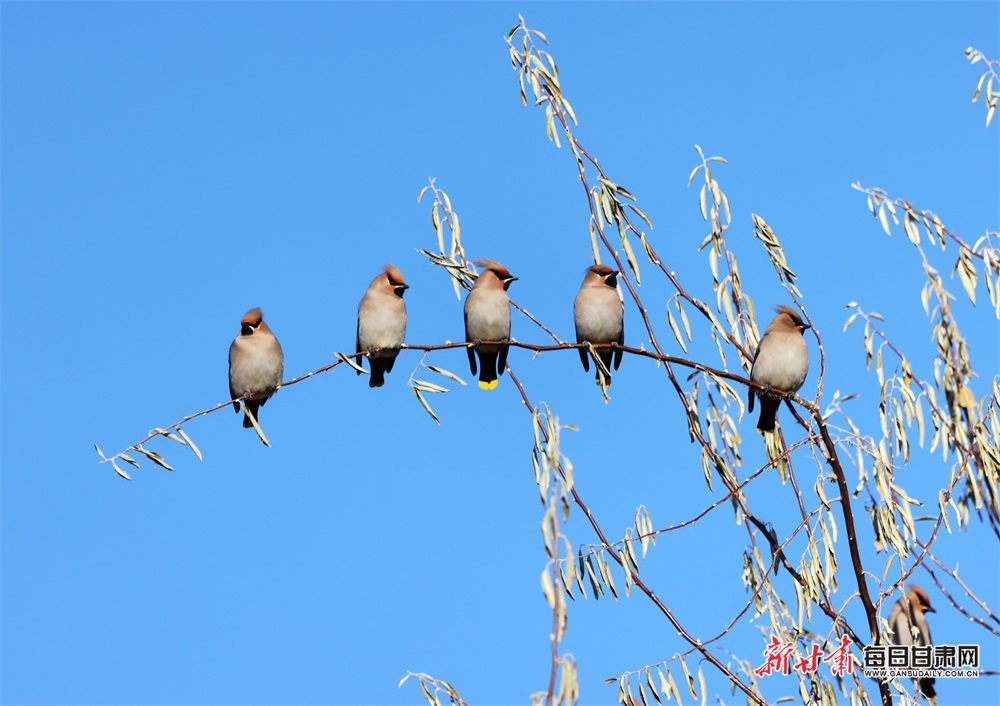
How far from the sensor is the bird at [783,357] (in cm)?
622

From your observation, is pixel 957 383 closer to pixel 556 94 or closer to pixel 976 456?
pixel 976 456

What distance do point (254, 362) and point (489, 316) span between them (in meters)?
1.20

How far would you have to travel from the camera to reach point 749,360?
4.99 metres

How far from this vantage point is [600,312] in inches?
283

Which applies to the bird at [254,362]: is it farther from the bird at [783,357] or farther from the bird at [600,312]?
the bird at [783,357]

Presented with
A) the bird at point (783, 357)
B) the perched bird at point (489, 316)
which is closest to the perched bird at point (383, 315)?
the perched bird at point (489, 316)

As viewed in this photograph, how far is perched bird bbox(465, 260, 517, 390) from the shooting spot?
6723 mm

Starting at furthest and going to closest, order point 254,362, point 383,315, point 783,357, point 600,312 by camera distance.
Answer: point 600,312 → point 383,315 → point 254,362 → point 783,357

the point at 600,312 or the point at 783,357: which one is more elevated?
the point at 600,312

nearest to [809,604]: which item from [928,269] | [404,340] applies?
[928,269]

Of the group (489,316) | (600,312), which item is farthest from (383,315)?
(600,312)

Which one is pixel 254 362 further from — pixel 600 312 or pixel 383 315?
pixel 600 312

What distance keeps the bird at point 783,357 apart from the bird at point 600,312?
3.03 ft

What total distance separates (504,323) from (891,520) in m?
2.85
